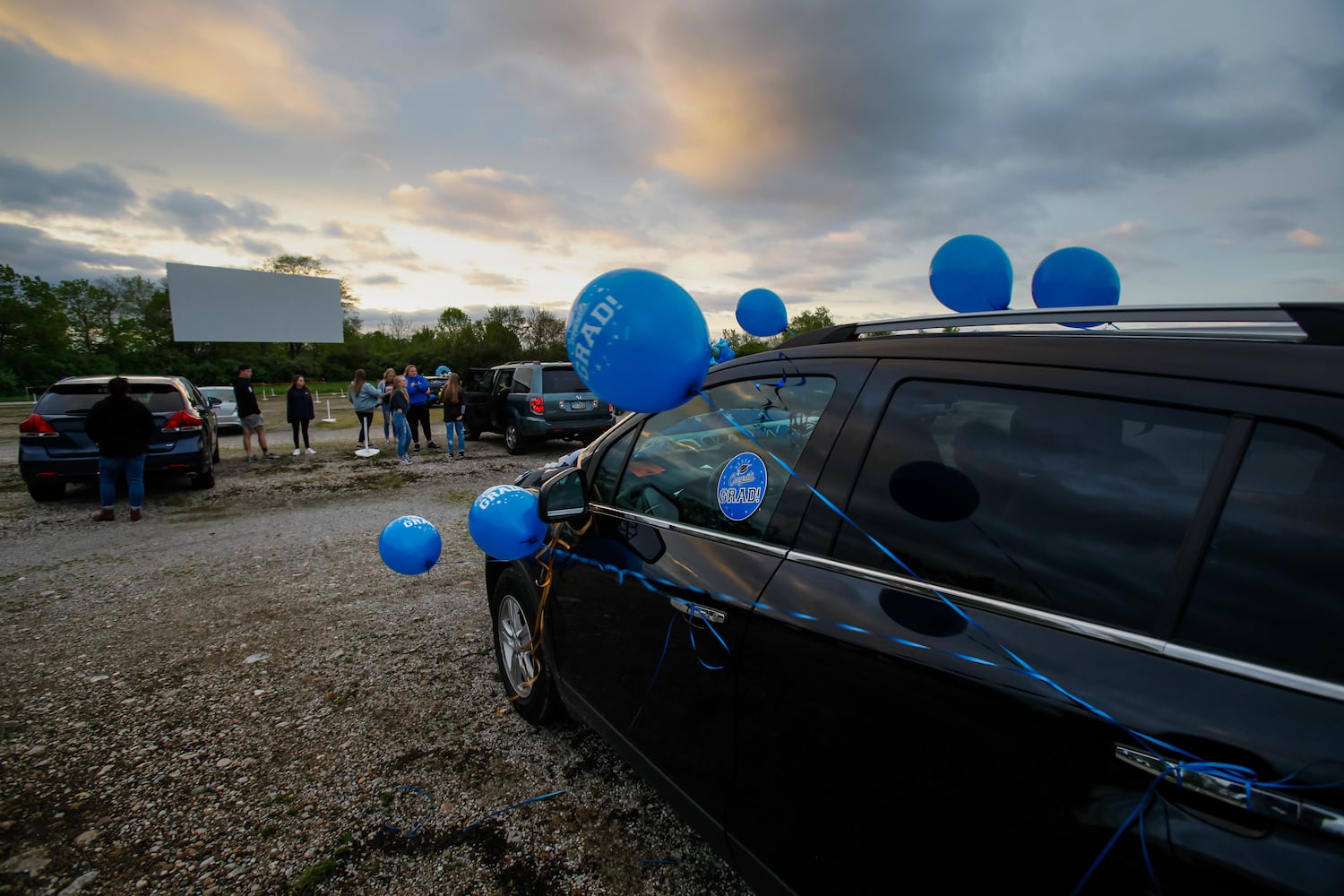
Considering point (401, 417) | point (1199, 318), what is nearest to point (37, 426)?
point (401, 417)

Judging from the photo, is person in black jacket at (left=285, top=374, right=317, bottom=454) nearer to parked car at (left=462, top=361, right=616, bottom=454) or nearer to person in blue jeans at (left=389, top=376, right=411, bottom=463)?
person in blue jeans at (left=389, top=376, right=411, bottom=463)

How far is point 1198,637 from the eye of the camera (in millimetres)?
965

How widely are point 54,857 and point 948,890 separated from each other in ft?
9.91

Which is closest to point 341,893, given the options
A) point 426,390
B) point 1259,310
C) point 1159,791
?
point 1159,791

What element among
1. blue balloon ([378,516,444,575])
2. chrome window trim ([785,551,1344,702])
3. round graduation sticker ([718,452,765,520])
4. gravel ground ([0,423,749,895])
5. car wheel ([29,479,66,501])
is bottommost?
gravel ground ([0,423,749,895])

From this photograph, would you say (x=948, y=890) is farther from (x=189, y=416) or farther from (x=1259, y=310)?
(x=189, y=416)

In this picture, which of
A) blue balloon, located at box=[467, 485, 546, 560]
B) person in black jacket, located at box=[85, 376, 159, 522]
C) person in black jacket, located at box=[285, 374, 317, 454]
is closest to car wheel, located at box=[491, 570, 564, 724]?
blue balloon, located at box=[467, 485, 546, 560]

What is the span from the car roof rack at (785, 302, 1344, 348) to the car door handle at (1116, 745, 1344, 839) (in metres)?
0.73

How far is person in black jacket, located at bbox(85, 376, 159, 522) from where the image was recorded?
6.46 m

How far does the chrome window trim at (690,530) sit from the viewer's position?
1.63 m

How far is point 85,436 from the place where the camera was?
7348mm

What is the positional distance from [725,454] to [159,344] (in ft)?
219

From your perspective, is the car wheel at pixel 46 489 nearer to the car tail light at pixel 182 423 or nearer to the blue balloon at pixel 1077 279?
the car tail light at pixel 182 423

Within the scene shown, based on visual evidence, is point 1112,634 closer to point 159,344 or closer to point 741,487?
point 741,487
